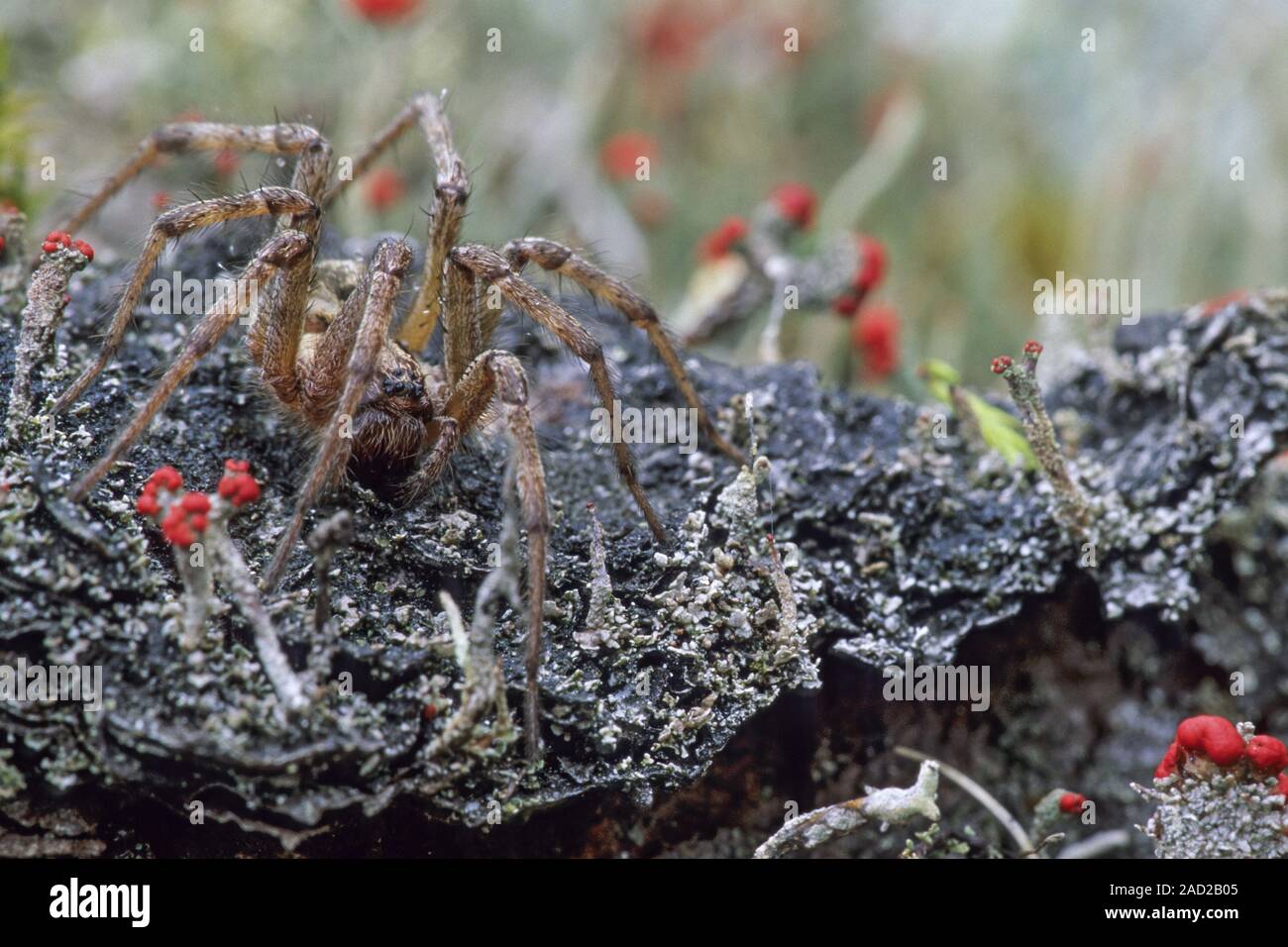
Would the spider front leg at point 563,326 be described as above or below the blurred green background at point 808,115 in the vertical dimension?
below

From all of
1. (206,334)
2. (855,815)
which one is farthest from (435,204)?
(855,815)

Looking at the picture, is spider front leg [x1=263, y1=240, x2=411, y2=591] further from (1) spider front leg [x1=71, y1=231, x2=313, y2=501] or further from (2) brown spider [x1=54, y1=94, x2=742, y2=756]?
(1) spider front leg [x1=71, y1=231, x2=313, y2=501]

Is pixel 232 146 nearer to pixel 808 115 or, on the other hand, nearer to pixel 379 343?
pixel 379 343

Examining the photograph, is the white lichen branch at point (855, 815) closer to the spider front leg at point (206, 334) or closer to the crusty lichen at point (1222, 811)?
the crusty lichen at point (1222, 811)

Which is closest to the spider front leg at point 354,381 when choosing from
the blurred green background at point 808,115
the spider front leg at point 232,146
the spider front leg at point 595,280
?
the spider front leg at point 595,280

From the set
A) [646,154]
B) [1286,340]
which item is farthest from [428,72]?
[1286,340]
